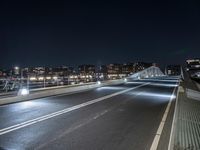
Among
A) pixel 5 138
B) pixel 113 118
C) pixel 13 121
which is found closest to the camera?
pixel 5 138

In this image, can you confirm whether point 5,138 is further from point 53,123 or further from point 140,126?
point 140,126

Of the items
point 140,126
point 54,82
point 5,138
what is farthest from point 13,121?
point 54,82

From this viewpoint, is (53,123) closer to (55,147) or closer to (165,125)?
(55,147)

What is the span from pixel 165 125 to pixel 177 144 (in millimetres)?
2517

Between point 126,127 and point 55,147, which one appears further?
point 126,127

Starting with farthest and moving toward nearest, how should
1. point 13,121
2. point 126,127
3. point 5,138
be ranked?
point 13,121
point 126,127
point 5,138

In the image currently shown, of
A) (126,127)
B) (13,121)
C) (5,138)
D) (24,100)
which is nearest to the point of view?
(5,138)

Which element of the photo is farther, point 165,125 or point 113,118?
point 113,118

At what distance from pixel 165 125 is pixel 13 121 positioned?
5.38 metres

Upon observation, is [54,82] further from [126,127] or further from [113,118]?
[126,127]

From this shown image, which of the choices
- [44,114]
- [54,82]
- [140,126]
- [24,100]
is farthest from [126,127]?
[54,82]

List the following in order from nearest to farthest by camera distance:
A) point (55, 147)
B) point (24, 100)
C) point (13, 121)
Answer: point (55, 147) → point (13, 121) → point (24, 100)

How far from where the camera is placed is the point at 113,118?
908 cm

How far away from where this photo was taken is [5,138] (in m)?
6.14
